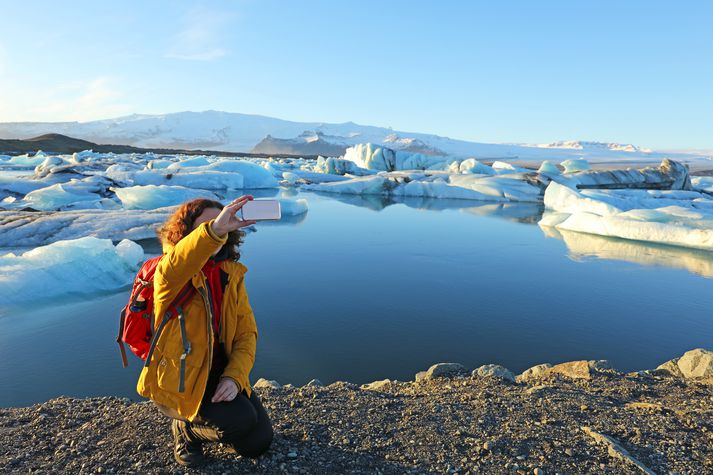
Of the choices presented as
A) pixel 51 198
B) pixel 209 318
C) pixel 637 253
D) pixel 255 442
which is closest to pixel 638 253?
pixel 637 253

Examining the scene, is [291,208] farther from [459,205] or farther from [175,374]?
[175,374]

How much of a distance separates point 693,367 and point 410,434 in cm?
245

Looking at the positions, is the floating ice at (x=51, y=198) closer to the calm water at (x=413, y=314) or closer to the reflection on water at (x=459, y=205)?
the calm water at (x=413, y=314)

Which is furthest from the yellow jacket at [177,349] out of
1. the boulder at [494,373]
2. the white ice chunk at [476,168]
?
the white ice chunk at [476,168]

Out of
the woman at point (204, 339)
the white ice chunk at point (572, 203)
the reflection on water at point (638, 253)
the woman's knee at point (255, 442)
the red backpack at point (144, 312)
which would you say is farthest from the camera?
the white ice chunk at point (572, 203)

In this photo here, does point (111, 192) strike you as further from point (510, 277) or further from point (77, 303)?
point (510, 277)

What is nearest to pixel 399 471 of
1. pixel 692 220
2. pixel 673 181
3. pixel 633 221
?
pixel 633 221

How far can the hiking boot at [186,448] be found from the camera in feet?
5.52

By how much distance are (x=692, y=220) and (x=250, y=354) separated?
11.4 metres

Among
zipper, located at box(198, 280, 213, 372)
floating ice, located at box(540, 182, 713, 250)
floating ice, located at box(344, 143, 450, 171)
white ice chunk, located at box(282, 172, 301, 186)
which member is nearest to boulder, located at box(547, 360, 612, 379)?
zipper, located at box(198, 280, 213, 372)

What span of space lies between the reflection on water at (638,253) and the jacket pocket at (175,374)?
25.8 feet

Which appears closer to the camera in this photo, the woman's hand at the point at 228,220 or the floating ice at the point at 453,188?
the woman's hand at the point at 228,220

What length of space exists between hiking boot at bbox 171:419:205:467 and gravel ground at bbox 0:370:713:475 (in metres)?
0.04

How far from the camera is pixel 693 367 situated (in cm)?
310
